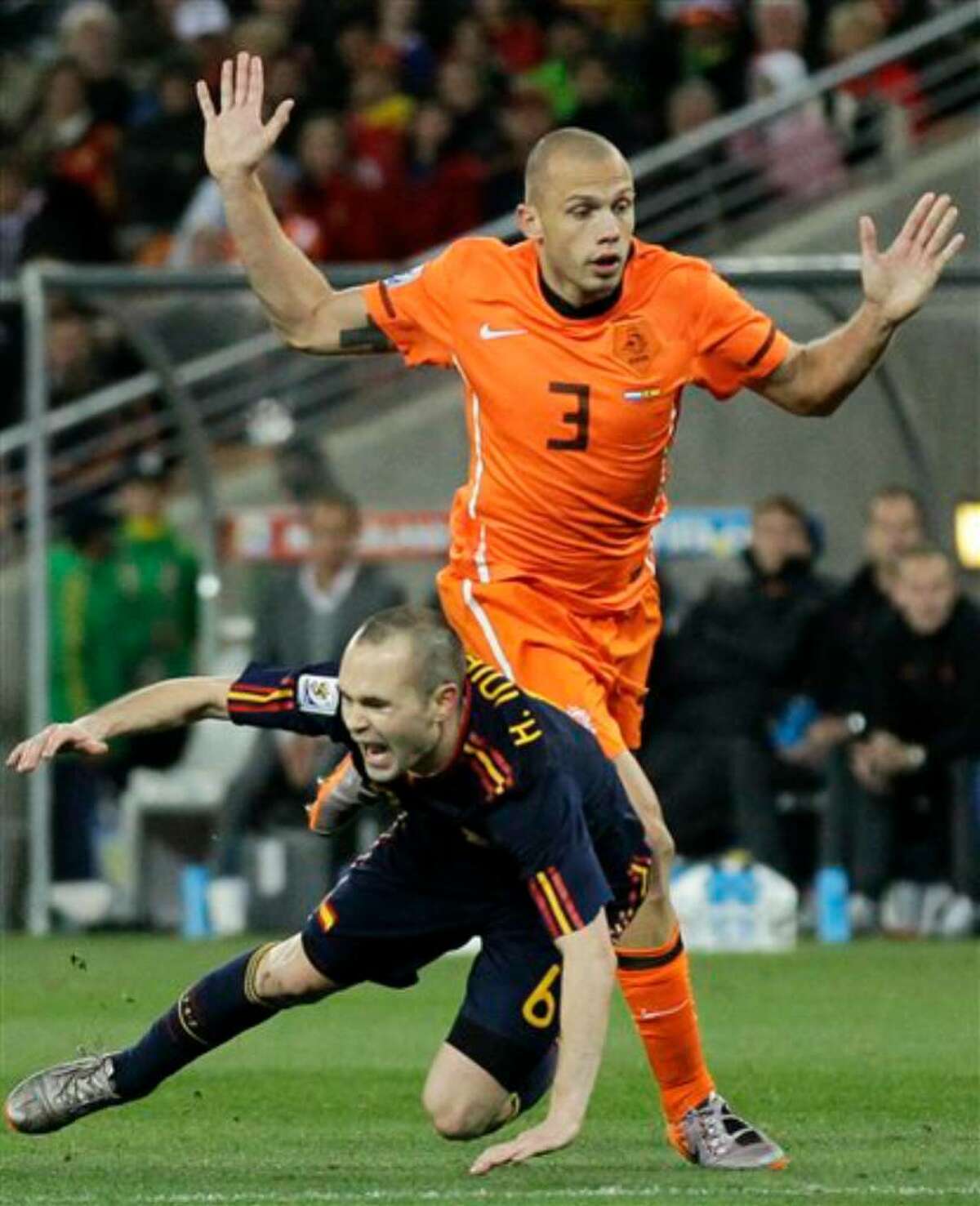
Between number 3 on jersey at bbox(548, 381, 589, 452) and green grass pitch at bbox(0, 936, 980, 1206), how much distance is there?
5.60 ft

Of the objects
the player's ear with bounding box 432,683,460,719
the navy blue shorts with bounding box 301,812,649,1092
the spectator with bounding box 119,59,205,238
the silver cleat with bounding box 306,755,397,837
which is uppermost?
the spectator with bounding box 119,59,205,238

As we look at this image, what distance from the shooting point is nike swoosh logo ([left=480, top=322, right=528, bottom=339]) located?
27.8 feet

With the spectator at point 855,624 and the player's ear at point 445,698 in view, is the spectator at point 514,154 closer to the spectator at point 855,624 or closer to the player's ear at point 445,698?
the spectator at point 855,624

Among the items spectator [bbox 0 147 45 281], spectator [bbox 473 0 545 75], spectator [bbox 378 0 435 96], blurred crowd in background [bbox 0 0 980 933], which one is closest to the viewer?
blurred crowd in background [bbox 0 0 980 933]

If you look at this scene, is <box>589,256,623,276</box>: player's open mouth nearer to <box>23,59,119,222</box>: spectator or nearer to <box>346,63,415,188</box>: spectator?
<box>346,63,415,188</box>: spectator

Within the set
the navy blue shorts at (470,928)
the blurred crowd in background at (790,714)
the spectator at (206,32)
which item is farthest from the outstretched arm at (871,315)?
the spectator at (206,32)

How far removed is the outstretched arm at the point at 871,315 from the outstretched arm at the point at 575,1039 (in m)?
1.65

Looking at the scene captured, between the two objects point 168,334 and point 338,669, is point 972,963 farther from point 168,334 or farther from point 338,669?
point 338,669

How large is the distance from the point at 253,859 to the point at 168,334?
2.50 meters

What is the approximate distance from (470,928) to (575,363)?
1462 millimetres

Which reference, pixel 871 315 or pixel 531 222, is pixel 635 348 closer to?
pixel 531 222

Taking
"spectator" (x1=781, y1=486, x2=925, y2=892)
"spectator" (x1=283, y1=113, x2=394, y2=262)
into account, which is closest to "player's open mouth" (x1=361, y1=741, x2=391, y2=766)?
"spectator" (x1=781, y1=486, x2=925, y2=892)

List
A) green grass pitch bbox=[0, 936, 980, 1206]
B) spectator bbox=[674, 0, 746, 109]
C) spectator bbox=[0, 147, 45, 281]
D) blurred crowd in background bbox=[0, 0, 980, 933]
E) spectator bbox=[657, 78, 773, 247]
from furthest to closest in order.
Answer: spectator bbox=[0, 147, 45, 281] → spectator bbox=[674, 0, 746, 109] → spectator bbox=[657, 78, 773, 247] → blurred crowd in background bbox=[0, 0, 980, 933] → green grass pitch bbox=[0, 936, 980, 1206]

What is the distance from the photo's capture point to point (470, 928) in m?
7.83
